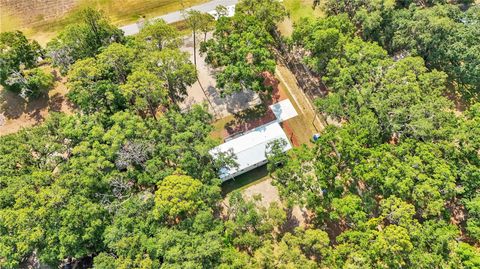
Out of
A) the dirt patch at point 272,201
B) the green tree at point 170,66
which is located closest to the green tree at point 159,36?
the green tree at point 170,66

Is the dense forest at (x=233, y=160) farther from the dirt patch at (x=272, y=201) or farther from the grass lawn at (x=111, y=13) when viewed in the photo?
the grass lawn at (x=111, y=13)

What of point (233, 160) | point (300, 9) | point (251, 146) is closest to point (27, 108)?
point (233, 160)

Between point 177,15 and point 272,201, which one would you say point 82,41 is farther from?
point 272,201

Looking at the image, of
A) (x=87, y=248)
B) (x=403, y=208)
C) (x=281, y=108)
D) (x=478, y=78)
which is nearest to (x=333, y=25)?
(x=281, y=108)

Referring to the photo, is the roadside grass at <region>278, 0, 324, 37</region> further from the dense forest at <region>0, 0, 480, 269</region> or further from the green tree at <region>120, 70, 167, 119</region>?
the green tree at <region>120, 70, 167, 119</region>

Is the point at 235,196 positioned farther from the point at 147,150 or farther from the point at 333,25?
the point at 333,25

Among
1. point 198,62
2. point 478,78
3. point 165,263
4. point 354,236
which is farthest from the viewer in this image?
point 198,62

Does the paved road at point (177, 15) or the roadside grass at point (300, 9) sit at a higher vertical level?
the paved road at point (177, 15)
